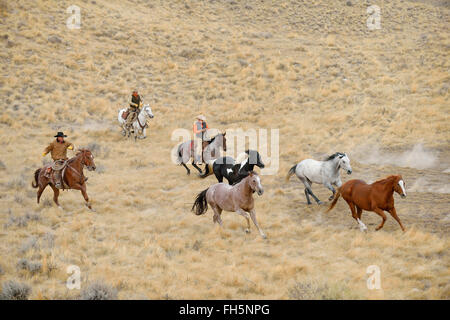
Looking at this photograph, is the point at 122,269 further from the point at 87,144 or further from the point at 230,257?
the point at 87,144

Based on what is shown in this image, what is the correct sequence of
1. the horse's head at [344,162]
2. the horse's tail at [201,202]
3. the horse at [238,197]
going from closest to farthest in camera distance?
the horse at [238,197] → the horse's tail at [201,202] → the horse's head at [344,162]

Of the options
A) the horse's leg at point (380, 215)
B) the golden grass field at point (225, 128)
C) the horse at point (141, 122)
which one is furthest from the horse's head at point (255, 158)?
the horse at point (141, 122)

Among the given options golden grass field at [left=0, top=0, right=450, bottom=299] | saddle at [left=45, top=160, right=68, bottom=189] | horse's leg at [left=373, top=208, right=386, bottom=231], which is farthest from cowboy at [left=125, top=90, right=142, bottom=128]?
horse's leg at [left=373, top=208, right=386, bottom=231]

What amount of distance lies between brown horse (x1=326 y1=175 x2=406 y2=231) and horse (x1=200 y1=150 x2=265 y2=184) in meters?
2.86

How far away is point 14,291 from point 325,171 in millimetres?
8956

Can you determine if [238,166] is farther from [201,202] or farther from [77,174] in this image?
[77,174]

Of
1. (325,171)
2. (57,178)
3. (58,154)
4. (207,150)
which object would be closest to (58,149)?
(58,154)

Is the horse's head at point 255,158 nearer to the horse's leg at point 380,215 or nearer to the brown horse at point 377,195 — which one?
the brown horse at point 377,195

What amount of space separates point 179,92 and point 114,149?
1076 centimetres

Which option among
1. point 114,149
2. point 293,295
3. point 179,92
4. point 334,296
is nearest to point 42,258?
point 293,295

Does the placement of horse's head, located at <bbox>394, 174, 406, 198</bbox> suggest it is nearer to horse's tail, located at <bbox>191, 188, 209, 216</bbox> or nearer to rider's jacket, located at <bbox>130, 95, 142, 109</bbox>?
horse's tail, located at <bbox>191, 188, 209, 216</bbox>

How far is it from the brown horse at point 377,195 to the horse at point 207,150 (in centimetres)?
633

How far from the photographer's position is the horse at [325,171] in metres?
11.3

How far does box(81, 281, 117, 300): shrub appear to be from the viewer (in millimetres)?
6469
